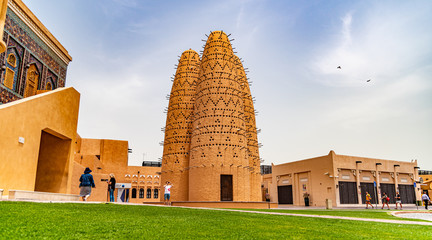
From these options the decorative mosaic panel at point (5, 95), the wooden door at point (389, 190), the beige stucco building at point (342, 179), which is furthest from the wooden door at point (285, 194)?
the decorative mosaic panel at point (5, 95)


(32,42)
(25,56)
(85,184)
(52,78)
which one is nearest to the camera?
(85,184)

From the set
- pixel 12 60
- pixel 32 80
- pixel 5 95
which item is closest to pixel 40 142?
pixel 5 95

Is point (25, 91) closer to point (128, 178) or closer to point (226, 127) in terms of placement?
point (226, 127)

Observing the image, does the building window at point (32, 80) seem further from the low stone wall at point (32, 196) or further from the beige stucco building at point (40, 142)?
the low stone wall at point (32, 196)

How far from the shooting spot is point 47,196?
11773 mm

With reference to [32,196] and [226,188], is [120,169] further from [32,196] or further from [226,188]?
[32,196]

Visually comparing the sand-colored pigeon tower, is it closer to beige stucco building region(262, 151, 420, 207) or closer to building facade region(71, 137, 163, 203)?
beige stucco building region(262, 151, 420, 207)

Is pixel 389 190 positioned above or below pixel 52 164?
below

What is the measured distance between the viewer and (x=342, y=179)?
2992 cm

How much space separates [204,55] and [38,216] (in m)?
25.7

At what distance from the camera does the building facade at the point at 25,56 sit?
19562mm

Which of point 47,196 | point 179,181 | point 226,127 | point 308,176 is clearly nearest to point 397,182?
point 308,176

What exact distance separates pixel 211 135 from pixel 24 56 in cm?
1373

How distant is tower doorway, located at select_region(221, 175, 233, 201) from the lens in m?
25.3
